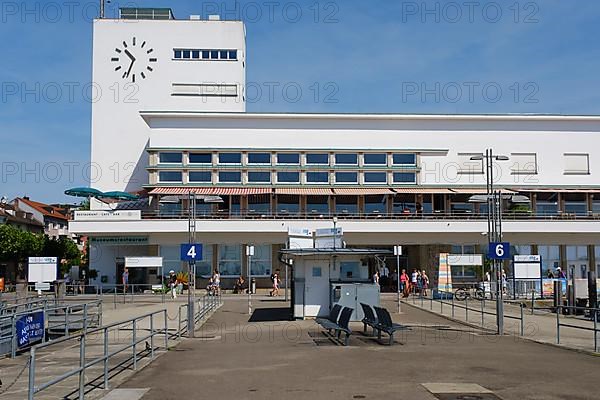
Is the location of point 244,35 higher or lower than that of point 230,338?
Answer: higher

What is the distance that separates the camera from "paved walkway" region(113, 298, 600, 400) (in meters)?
11.3

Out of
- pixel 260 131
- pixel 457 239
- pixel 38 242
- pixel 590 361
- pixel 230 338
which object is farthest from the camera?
pixel 38 242

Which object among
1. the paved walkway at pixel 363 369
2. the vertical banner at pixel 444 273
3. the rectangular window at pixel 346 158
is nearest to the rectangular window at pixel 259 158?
the rectangular window at pixel 346 158

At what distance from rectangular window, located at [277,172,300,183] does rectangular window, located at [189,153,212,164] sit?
560 cm

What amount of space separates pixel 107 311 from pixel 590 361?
2287 centimetres

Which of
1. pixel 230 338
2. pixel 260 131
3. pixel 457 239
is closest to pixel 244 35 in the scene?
pixel 260 131

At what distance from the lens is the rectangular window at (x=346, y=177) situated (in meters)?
56.4

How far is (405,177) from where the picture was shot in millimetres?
56688

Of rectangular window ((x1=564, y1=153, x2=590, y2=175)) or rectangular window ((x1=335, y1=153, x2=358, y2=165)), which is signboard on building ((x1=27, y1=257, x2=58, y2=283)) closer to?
rectangular window ((x1=335, y1=153, x2=358, y2=165))

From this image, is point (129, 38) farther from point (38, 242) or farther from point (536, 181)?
point (536, 181)

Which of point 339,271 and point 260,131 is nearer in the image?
point 339,271

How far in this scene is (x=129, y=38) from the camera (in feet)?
208

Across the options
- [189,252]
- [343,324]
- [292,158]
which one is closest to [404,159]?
[292,158]

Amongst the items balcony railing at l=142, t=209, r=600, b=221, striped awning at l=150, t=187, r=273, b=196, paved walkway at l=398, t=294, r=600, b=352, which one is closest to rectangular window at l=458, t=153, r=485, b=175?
balcony railing at l=142, t=209, r=600, b=221
